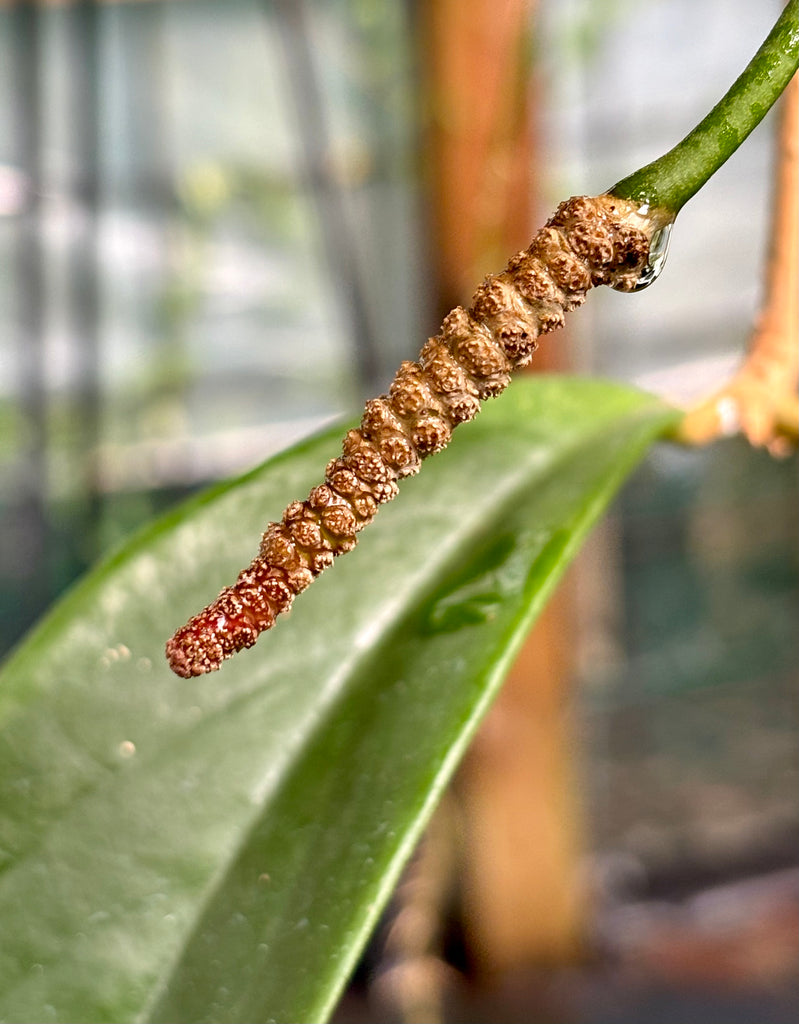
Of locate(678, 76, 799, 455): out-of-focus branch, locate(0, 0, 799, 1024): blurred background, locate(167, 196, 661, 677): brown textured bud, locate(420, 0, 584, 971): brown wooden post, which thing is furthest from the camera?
locate(0, 0, 799, 1024): blurred background

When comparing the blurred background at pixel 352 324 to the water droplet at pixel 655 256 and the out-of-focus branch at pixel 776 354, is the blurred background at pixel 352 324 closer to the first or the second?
the out-of-focus branch at pixel 776 354

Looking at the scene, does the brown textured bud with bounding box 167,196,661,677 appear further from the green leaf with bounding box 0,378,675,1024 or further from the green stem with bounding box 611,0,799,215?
the green leaf with bounding box 0,378,675,1024

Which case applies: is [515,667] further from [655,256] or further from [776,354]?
[655,256]

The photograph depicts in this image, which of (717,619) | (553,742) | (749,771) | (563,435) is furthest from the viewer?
(717,619)

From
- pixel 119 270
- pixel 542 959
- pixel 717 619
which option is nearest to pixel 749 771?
pixel 717 619

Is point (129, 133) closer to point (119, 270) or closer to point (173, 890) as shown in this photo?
point (119, 270)

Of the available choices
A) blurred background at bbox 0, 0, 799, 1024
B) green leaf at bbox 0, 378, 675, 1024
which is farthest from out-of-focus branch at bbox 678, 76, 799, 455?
blurred background at bbox 0, 0, 799, 1024
